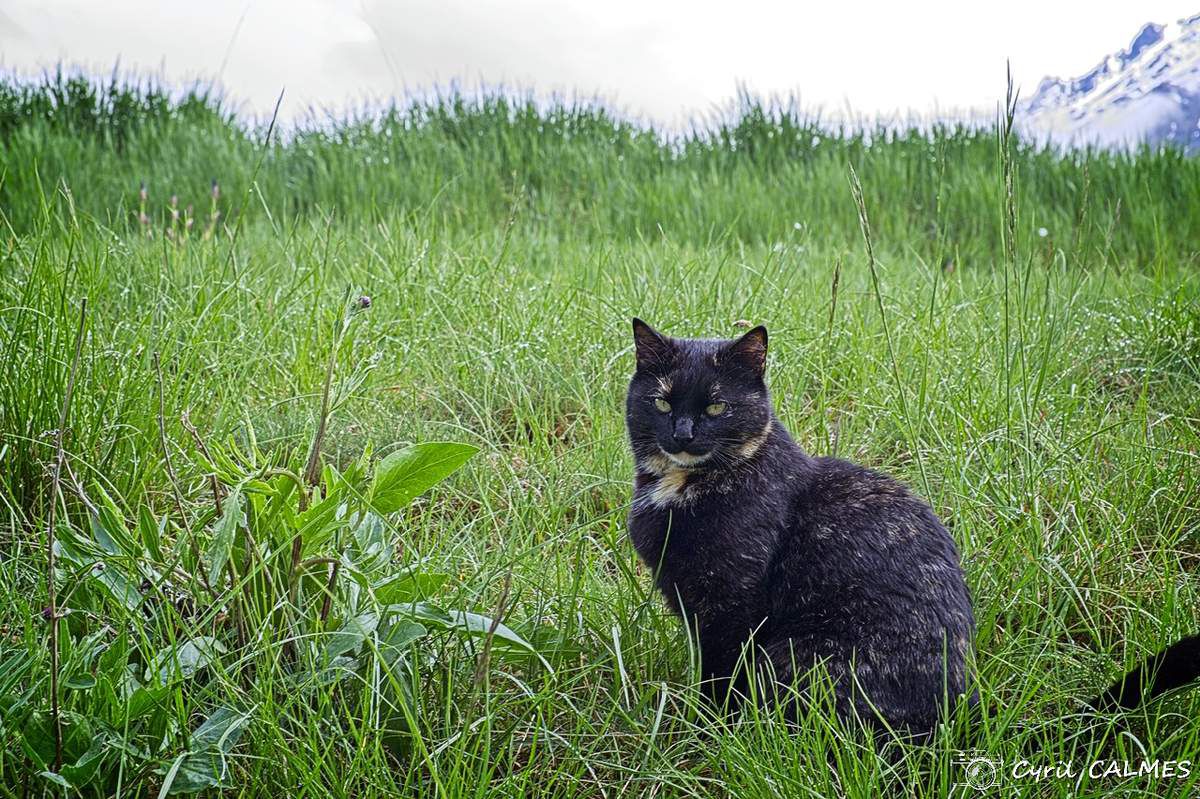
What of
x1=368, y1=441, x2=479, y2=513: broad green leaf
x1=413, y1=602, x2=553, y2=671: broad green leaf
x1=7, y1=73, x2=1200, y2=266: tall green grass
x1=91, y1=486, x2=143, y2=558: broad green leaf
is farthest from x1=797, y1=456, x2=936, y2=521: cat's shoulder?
x1=7, y1=73, x2=1200, y2=266: tall green grass

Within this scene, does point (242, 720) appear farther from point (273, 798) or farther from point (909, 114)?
point (909, 114)

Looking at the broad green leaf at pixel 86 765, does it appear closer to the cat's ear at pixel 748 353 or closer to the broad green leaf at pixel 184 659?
the broad green leaf at pixel 184 659

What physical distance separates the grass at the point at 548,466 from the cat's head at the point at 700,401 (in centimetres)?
37

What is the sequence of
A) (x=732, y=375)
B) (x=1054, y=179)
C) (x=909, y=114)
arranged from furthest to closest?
(x=909, y=114)
(x=1054, y=179)
(x=732, y=375)

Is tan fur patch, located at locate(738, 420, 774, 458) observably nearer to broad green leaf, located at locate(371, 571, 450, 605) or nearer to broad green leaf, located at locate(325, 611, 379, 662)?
broad green leaf, located at locate(371, 571, 450, 605)

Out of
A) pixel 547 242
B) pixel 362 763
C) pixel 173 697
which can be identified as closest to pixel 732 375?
pixel 362 763

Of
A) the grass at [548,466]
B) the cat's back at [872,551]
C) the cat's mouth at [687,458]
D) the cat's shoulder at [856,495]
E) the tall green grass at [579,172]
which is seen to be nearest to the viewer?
the grass at [548,466]

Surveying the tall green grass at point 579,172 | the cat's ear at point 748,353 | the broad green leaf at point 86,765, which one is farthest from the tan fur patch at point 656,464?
the tall green grass at point 579,172

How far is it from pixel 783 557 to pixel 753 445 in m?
0.33

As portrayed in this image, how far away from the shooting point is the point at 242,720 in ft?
6.23

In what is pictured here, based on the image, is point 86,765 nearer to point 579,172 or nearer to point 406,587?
point 406,587

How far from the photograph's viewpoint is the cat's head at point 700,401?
2.59 meters

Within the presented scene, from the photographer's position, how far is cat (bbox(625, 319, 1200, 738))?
7.23 feet

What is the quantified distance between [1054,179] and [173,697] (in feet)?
25.1
